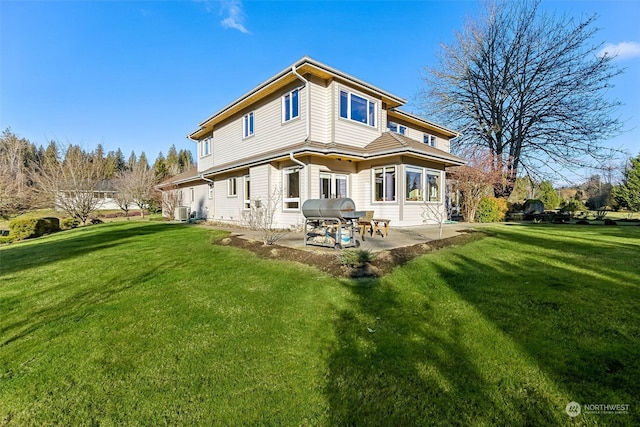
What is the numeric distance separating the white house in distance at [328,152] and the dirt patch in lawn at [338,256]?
397 cm

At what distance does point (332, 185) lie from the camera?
484 inches

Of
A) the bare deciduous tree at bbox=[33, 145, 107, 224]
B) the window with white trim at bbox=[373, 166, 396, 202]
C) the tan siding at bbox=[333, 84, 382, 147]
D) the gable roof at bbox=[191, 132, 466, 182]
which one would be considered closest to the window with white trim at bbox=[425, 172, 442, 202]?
the gable roof at bbox=[191, 132, 466, 182]

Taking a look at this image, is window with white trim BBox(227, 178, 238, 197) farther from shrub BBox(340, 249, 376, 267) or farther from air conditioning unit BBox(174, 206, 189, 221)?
shrub BBox(340, 249, 376, 267)

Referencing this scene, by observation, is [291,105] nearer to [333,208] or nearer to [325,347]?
[333,208]

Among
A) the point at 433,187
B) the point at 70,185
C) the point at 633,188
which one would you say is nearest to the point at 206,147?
the point at 70,185

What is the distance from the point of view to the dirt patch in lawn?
212 inches

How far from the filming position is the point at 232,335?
3.42 meters

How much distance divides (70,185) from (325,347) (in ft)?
79.3

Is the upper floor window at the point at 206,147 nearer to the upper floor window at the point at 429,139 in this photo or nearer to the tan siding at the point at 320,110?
the tan siding at the point at 320,110

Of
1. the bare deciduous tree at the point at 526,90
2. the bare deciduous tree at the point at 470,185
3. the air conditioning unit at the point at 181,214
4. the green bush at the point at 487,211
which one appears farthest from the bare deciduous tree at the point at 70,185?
the bare deciduous tree at the point at 526,90

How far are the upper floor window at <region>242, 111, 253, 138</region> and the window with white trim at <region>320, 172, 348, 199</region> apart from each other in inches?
223

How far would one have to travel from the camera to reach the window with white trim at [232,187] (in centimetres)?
1587

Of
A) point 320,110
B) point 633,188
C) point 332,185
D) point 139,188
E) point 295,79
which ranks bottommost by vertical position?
point 332,185

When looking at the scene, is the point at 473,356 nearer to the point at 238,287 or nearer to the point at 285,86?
the point at 238,287
